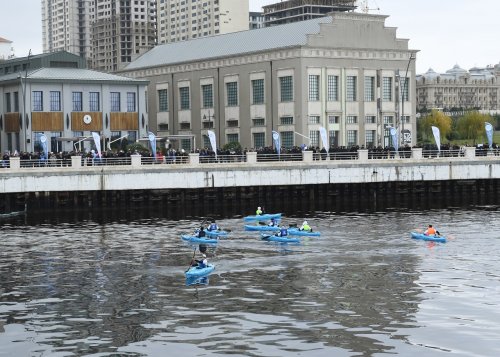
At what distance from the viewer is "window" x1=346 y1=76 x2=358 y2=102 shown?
124250mm

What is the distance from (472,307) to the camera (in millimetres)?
42750

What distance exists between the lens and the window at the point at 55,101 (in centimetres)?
11206

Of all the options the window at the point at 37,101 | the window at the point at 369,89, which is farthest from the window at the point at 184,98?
the window at the point at 37,101

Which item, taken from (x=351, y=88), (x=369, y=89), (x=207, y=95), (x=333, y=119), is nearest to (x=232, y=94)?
(x=207, y=95)

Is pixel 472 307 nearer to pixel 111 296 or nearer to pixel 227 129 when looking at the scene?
pixel 111 296

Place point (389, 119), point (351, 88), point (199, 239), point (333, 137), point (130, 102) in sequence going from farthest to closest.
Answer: point (389, 119) < point (351, 88) < point (333, 137) < point (130, 102) < point (199, 239)

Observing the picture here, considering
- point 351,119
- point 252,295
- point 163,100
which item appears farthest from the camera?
point 163,100

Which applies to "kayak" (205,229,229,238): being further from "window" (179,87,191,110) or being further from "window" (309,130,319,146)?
"window" (179,87,191,110)

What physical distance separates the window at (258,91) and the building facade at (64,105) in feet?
49.0

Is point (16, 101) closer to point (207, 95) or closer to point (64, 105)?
point (64, 105)

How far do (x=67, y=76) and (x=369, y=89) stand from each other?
126ft

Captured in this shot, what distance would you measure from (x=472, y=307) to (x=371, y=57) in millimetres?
85680

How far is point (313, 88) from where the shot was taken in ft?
397

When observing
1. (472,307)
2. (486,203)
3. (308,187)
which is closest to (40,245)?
(472,307)
